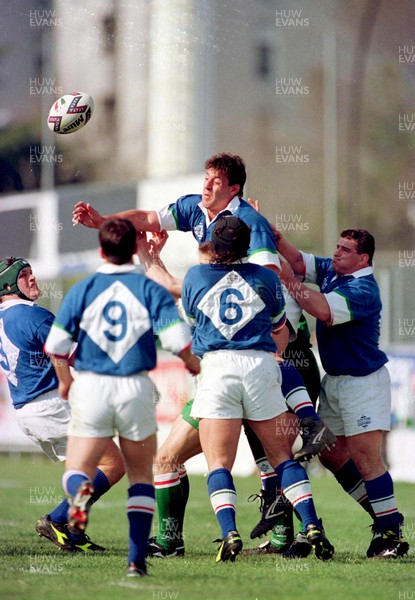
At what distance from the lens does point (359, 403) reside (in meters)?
7.54

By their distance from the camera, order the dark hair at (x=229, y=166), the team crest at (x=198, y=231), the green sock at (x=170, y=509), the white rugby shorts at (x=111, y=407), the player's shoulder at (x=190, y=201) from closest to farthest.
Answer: the white rugby shorts at (x=111, y=407), the dark hair at (x=229, y=166), the green sock at (x=170, y=509), the team crest at (x=198, y=231), the player's shoulder at (x=190, y=201)

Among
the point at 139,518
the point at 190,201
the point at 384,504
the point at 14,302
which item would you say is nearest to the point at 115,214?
the point at 190,201

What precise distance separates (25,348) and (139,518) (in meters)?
2.26

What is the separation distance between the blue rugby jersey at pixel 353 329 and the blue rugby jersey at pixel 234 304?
2.85 feet

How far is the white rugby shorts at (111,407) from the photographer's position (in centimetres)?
580

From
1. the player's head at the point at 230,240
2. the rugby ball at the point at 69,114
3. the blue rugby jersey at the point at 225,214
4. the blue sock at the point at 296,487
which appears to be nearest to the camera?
the player's head at the point at 230,240

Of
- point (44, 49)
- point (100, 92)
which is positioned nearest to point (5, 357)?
point (44, 49)

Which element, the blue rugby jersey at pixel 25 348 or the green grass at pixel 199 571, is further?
the blue rugby jersey at pixel 25 348

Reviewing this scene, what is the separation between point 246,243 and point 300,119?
146 feet

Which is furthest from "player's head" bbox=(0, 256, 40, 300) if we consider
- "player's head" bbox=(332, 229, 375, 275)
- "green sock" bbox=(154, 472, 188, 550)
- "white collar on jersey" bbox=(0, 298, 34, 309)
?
"player's head" bbox=(332, 229, 375, 275)

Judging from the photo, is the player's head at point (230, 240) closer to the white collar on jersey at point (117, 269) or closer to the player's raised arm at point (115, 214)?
the white collar on jersey at point (117, 269)

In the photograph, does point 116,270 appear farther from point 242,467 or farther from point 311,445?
point 242,467

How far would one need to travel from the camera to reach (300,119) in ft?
165

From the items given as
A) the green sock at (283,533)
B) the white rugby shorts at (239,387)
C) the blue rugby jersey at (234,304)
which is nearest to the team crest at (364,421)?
the green sock at (283,533)
